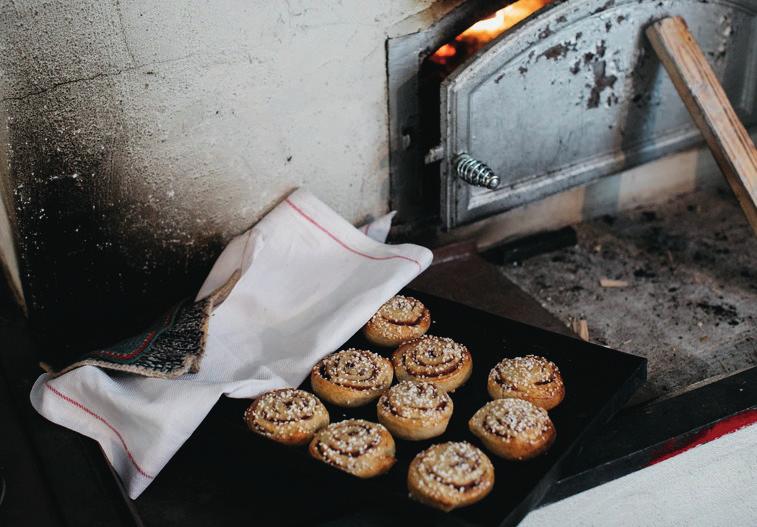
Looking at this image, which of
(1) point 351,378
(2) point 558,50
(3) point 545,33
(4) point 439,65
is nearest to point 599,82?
(2) point 558,50

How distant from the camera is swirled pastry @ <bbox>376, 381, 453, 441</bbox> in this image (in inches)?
70.9

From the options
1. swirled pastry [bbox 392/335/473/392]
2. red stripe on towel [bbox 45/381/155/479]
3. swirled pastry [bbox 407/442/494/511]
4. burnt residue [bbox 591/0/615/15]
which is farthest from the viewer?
burnt residue [bbox 591/0/615/15]

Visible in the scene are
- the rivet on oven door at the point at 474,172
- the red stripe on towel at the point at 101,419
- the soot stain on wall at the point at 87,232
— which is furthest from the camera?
the rivet on oven door at the point at 474,172

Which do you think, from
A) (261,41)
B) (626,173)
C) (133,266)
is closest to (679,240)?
(626,173)

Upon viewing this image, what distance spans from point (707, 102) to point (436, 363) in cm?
135

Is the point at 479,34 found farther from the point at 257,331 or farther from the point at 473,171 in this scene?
the point at 257,331

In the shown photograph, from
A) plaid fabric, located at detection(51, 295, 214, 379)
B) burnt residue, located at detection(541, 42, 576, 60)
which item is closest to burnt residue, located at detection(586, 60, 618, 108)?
burnt residue, located at detection(541, 42, 576, 60)

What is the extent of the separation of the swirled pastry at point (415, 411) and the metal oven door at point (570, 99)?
758 mm

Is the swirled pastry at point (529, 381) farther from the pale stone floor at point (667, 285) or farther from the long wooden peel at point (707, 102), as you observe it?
the long wooden peel at point (707, 102)

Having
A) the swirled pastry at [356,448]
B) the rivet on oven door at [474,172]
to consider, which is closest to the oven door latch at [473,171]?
the rivet on oven door at [474,172]

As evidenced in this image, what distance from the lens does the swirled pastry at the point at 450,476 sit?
1.61m

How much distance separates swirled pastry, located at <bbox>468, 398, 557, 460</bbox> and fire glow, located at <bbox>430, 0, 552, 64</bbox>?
4.25 feet

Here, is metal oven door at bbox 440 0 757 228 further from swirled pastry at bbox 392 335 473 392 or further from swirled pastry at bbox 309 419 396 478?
swirled pastry at bbox 309 419 396 478

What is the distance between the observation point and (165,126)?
2209 mm
